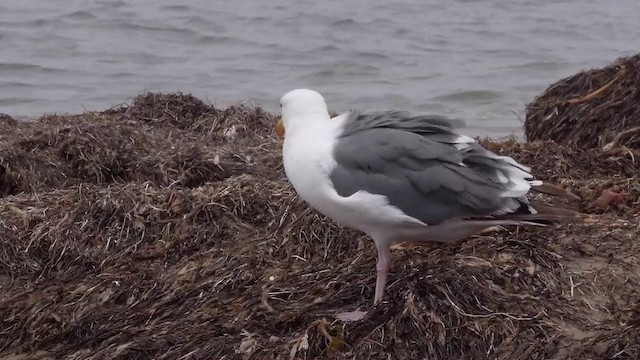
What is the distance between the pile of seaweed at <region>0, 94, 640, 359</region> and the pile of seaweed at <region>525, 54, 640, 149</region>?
33.8 inches

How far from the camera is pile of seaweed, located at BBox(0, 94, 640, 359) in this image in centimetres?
355

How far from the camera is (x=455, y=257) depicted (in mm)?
3945

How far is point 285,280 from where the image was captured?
4.07 metres

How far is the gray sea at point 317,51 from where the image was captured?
11.2 m

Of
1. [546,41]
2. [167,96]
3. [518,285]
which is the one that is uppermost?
[518,285]

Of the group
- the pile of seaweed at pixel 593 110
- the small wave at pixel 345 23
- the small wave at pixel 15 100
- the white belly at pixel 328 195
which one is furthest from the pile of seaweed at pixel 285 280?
the small wave at pixel 345 23

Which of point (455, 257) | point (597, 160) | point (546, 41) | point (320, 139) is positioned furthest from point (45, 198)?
point (546, 41)

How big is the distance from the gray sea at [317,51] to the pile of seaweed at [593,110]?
7.93ft

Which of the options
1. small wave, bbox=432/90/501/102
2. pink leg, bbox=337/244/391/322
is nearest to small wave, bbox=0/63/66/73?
small wave, bbox=432/90/501/102

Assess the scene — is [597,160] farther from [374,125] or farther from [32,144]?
[32,144]

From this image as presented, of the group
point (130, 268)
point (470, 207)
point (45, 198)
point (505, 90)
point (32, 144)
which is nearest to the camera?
point (470, 207)

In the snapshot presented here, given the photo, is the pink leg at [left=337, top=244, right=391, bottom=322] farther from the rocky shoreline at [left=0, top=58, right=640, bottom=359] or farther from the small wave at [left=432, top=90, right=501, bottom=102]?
the small wave at [left=432, top=90, right=501, bottom=102]

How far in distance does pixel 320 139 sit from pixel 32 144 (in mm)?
2912

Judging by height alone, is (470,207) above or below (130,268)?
above
